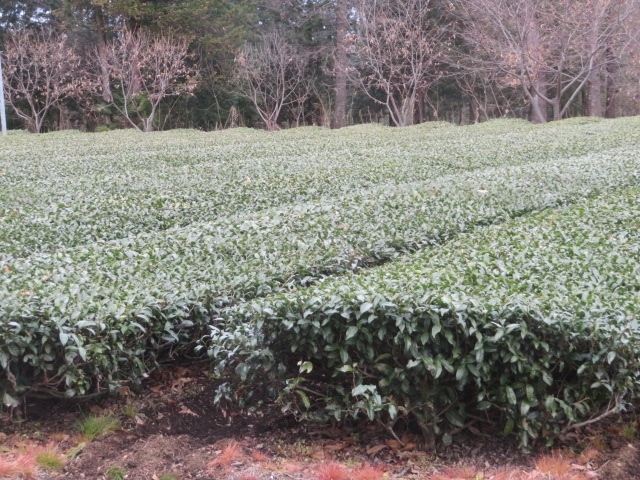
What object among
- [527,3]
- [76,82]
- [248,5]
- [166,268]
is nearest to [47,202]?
[166,268]

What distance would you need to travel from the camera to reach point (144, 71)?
25469 mm

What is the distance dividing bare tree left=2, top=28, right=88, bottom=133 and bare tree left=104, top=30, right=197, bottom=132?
1.42 meters

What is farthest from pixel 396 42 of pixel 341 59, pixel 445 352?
pixel 445 352

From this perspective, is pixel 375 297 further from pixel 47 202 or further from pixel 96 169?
pixel 96 169

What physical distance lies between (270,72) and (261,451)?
2494 cm

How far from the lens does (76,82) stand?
83.8 ft

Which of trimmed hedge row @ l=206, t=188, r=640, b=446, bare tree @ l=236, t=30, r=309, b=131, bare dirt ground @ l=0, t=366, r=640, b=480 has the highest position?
bare tree @ l=236, t=30, r=309, b=131

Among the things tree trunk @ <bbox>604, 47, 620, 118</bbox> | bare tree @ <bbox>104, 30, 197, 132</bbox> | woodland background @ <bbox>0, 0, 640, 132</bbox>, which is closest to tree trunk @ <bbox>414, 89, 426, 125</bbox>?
woodland background @ <bbox>0, 0, 640, 132</bbox>

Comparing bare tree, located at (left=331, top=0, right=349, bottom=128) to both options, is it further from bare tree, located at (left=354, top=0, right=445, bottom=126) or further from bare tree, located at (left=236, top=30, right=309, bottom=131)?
bare tree, located at (left=236, top=30, right=309, bottom=131)

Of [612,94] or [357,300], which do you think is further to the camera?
[612,94]

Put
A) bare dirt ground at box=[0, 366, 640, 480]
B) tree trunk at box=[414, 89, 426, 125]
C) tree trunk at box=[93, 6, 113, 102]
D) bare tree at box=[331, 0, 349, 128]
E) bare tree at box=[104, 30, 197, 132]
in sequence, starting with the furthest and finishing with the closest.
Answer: tree trunk at box=[414, 89, 426, 125], bare tree at box=[331, 0, 349, 128], tree trunk at box=[93, 6, 113, 102], bare tree at box=[104, 30, 197, 132], bare dirt ground at box=[0, 366, 640, 480]

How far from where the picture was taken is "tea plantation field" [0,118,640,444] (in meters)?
2.75

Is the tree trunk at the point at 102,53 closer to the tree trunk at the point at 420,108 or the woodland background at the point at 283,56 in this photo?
the woodland background at the point at 283,56

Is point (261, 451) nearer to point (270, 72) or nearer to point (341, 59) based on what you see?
point (341, 59)
